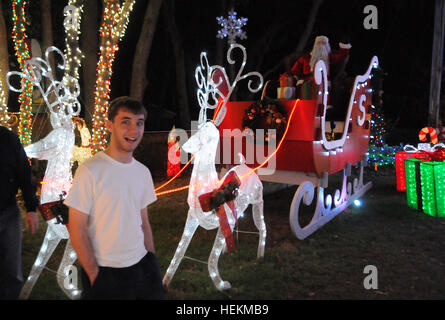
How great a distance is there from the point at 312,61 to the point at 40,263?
5.21 metres

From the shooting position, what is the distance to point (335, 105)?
710 cm

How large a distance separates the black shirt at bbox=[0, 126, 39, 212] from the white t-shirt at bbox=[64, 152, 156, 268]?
108cm

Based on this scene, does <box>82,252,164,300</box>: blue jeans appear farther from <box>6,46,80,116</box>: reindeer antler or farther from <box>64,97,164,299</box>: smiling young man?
<box>6,46,80,116</box>: reindeer antler

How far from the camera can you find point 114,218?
224 centimetres

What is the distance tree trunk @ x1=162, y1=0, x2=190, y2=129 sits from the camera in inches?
548

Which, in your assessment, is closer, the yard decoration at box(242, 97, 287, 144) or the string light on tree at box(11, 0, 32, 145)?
the yard decoration at box(242, 97, 287, 144)

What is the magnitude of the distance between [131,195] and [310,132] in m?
3.62

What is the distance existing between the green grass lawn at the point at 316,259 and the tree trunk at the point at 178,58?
8384 millimetres

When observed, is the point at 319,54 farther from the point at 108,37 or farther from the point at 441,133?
the point at 441,133

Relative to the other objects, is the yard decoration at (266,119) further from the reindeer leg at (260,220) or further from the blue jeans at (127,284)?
the blue jeans at (127,284)

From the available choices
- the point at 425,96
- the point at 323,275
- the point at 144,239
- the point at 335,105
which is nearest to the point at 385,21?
the point at 425,96

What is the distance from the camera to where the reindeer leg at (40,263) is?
3604 mm
